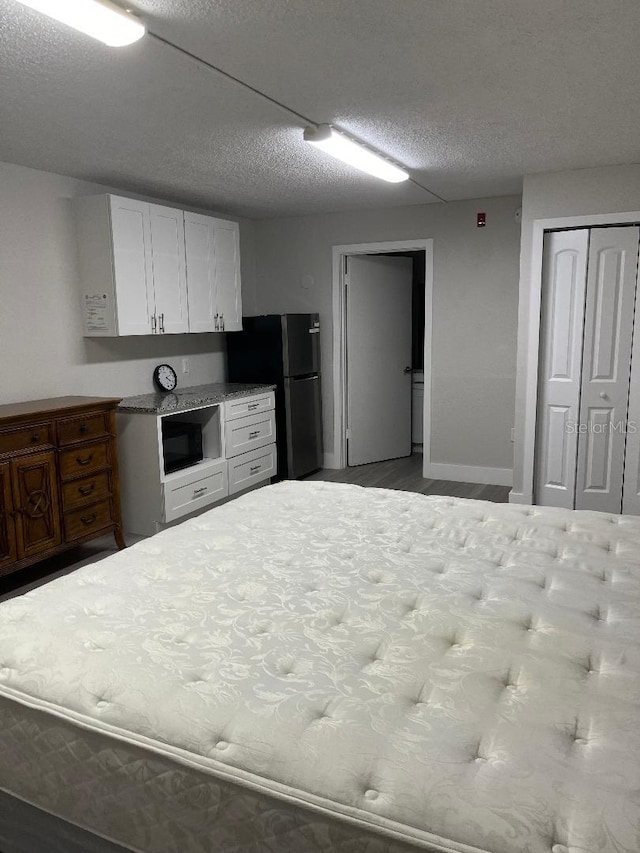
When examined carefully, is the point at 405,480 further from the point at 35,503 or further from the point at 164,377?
the point at 35,503

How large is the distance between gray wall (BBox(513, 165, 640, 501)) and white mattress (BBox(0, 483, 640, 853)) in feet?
8.89

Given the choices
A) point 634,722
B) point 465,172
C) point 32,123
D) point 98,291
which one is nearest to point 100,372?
point 98,291

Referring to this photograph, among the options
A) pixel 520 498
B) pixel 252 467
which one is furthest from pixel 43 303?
pixel 520 498

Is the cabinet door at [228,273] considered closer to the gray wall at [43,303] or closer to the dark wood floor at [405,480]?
the gray wall at [43,303]

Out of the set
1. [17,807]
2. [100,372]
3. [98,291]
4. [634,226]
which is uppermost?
[634,226]

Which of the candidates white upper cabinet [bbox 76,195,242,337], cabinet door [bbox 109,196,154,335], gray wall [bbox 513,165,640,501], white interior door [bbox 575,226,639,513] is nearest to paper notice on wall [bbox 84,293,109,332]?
white upper cabinet [bbox 76,195,242,337]

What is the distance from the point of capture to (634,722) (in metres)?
1.26

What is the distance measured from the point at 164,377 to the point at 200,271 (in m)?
0.93

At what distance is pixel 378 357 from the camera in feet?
21.4

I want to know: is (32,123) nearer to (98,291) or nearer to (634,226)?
(98,291)

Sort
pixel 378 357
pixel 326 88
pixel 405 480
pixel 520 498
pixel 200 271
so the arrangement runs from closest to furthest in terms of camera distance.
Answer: pixel 326 88, pixel 520 498, pixel 200 271, pixel 405 480, pixel 378 357

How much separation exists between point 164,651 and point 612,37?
251cm

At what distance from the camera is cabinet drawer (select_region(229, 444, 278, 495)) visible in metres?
5.20

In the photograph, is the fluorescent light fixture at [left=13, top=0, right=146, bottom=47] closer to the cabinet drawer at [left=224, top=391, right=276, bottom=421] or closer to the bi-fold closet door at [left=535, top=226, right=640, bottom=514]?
the cabinet drawer at [left=224, top=391, right=276, bottom=421]
